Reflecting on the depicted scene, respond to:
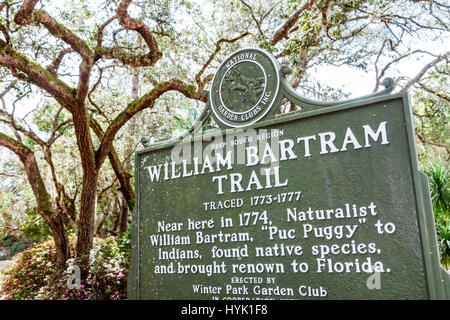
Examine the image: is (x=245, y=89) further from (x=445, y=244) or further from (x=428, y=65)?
(x=428, y=65)

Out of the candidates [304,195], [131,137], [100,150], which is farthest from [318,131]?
[131,137]

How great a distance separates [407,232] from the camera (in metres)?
2.29

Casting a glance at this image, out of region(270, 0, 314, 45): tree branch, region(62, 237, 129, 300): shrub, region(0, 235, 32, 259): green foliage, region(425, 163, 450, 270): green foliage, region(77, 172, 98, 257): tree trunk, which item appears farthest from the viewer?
region(0, 235, 32, 259): green foliage

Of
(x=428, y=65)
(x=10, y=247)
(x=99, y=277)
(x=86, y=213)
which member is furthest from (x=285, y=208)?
(x=10, y=247)

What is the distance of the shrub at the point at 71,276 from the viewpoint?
7.64 m

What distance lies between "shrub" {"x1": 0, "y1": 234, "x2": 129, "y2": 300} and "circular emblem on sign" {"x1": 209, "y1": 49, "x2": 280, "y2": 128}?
5796 mm

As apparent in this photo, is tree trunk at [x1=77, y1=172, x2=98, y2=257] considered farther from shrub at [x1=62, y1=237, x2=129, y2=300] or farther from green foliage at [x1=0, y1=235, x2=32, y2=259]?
green foliage at [x1=0, y1=235, x2=32, y2=259]

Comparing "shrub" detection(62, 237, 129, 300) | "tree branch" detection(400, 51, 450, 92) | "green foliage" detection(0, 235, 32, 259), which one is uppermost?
"tree branch" detection(400, 51, 450, 92)

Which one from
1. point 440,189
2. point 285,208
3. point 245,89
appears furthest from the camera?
point 440,189

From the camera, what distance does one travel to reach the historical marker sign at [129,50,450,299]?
7.67 feet

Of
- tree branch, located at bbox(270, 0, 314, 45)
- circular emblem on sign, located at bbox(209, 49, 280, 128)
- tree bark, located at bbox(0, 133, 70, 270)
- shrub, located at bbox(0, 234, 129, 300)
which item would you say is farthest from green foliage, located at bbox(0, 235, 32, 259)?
circular emblem on sign, located at bbox(209, 49, 280, 128)

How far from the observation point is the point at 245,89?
3.17 metres

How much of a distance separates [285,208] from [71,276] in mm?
6756

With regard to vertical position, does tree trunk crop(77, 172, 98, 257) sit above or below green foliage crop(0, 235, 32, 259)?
below
